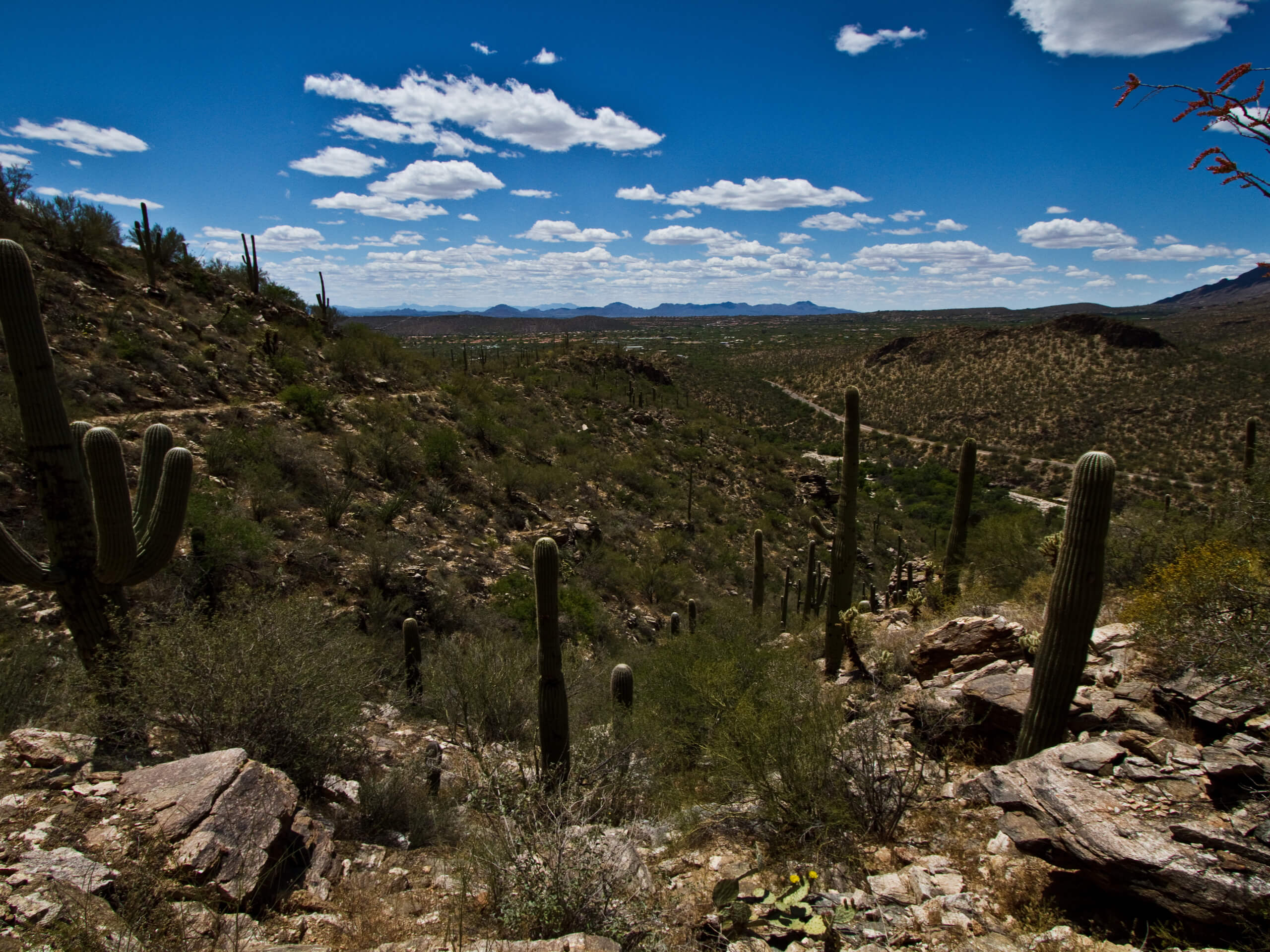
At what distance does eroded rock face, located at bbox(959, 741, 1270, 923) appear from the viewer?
321cm

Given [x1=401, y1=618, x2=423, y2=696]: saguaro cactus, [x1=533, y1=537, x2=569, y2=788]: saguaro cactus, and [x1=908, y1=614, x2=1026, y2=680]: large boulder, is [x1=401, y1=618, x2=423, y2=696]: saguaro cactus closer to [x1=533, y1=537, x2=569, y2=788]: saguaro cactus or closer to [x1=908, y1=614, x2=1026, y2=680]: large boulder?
[x1=533, y1=537, x2=569, y2=788]: saguaro cactus

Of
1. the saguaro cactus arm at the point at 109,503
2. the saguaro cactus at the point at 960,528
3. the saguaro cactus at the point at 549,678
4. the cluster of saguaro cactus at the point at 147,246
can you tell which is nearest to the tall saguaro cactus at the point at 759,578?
the saguaro cactus at the point at 960,528

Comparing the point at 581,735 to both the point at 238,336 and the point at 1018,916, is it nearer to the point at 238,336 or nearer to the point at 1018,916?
the point at 1018,916

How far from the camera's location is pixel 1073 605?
206 inches

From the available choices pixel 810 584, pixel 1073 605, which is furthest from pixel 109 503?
pixel 810 584

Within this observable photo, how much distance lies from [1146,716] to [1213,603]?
130 centimetres

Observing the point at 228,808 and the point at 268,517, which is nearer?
the point at 228,808

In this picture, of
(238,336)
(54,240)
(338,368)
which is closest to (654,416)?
(338,368)

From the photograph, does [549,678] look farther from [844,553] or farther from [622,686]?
[844,553]

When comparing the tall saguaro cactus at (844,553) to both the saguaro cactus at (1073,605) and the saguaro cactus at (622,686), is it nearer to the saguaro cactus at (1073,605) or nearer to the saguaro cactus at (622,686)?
the saguaro cactus at (622,686)

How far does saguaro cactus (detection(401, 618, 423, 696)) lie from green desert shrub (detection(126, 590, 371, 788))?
3.14 m

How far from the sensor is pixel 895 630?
10.8m

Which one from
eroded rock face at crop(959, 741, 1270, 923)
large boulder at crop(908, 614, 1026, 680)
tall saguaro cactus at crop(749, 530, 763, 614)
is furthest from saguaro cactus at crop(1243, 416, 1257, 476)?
eroded rock face at crop(959, 741, 1270, 923)

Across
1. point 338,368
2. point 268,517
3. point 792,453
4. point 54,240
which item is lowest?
point 792,453
